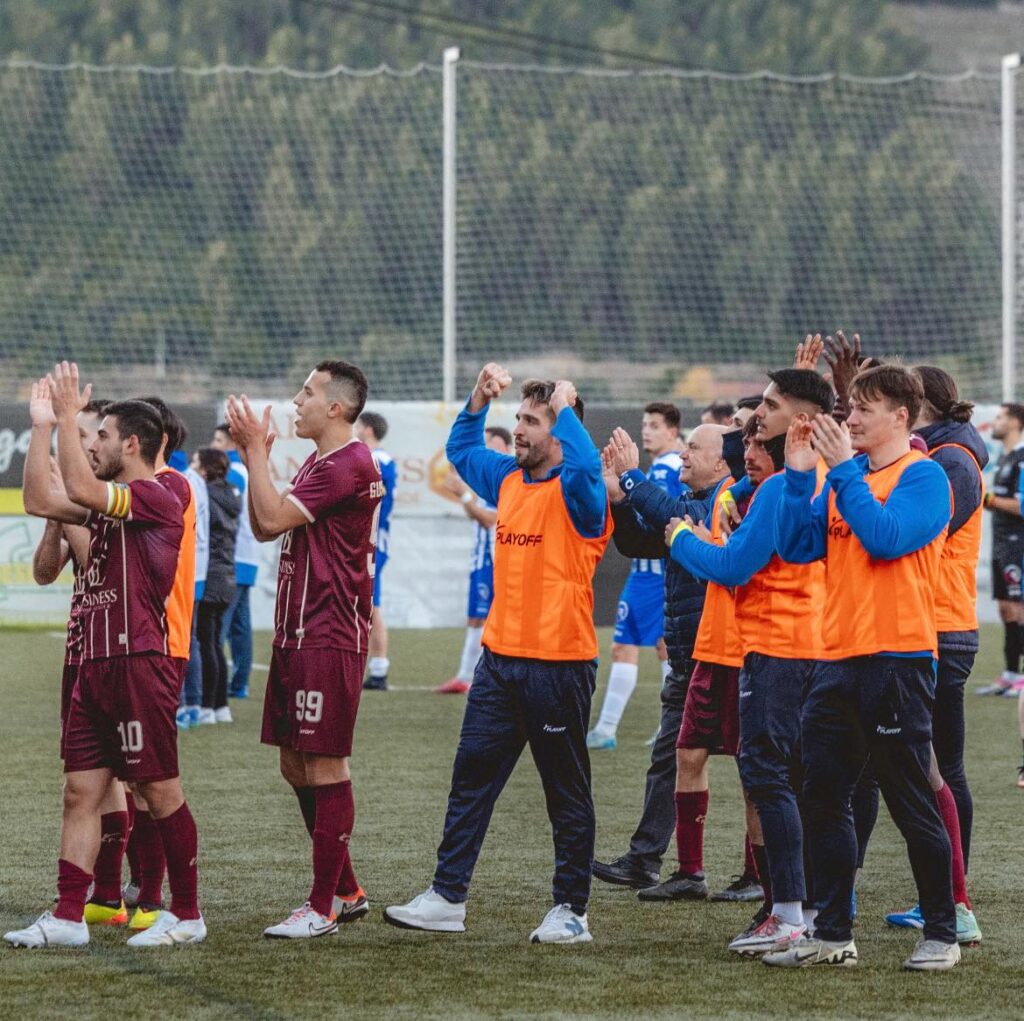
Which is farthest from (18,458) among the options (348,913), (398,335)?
(348,913)

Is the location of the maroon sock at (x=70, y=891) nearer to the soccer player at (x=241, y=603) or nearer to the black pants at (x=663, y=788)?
the black pants at (x=663, y=788)

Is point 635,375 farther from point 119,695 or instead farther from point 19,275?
point 119,695

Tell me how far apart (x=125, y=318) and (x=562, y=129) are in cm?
1119

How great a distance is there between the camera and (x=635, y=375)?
30.5 m

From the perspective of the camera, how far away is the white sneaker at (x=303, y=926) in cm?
617

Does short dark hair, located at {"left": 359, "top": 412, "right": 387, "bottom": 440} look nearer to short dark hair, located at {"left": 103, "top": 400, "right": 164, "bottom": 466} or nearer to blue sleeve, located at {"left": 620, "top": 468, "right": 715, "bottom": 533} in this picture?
short dark hair, located at {"left": 103, "top": 400, "right": 164, "bottom": 466}

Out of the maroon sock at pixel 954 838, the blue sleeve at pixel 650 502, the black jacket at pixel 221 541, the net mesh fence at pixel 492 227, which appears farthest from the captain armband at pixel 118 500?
the net mesh fence at pixel 492 227

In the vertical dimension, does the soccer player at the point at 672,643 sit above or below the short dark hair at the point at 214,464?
below

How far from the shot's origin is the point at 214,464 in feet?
40.2

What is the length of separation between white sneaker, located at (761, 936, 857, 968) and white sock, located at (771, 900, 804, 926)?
0.51 ft

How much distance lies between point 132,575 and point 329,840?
1.11 metres

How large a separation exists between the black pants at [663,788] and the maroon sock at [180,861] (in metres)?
1.96

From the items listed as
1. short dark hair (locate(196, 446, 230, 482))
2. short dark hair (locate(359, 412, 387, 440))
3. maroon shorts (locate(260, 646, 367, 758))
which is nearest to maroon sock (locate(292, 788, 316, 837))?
maroon shorts (locate(260, 646, 367, 758))

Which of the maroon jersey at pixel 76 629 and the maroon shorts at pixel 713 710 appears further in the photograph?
the maroon shorts at pixel 713 710
